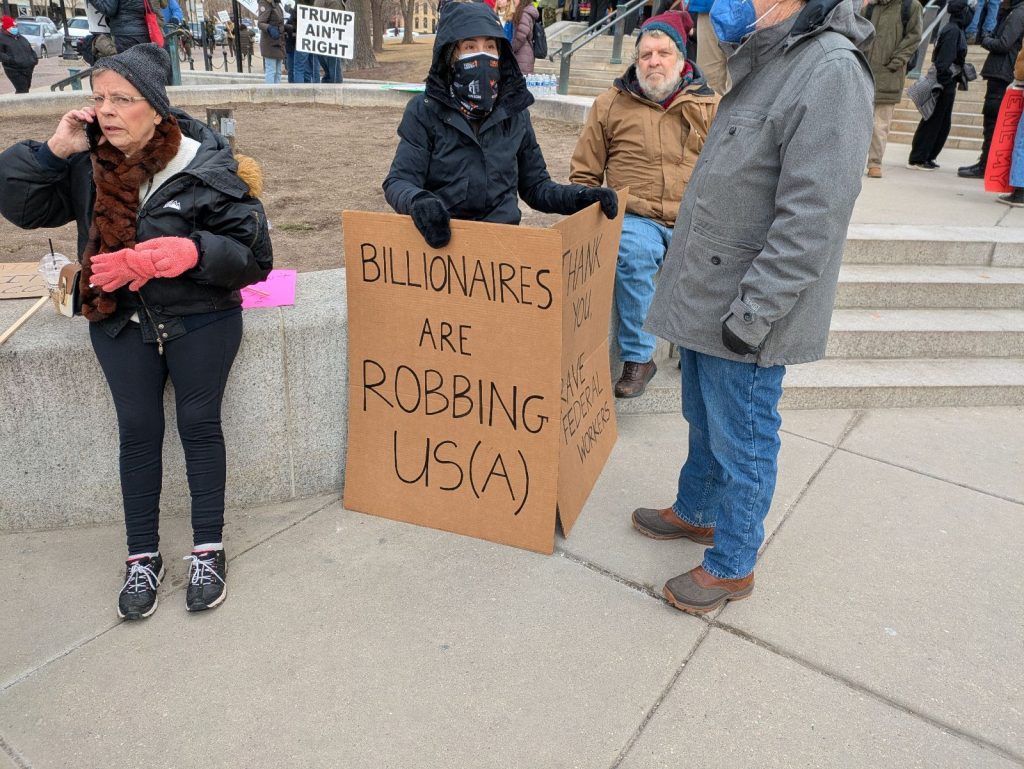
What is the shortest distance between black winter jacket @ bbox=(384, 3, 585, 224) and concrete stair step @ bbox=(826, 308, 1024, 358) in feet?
7.11

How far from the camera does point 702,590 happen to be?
260cm

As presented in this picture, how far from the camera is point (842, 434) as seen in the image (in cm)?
389

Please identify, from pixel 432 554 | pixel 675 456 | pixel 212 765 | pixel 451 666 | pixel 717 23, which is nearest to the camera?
pixel 212 765

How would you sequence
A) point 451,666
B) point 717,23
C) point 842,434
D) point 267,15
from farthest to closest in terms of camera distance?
point 267,15, point 842,434, point 451,666, point 717,23

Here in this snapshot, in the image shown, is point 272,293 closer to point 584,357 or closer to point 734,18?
point 584,357

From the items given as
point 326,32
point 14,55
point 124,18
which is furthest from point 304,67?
point 14,55

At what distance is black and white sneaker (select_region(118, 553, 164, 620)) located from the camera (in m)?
2.51

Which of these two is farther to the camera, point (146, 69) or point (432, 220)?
point (432, 220)

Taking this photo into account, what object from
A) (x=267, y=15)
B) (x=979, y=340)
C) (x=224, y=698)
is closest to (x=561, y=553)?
(x=224, y=698)

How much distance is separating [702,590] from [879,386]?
2.15m

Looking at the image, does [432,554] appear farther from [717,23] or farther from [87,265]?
[717,23]

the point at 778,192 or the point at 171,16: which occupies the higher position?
the point at 171,16

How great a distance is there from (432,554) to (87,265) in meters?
1.46

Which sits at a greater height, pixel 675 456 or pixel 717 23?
pixel 717 23
